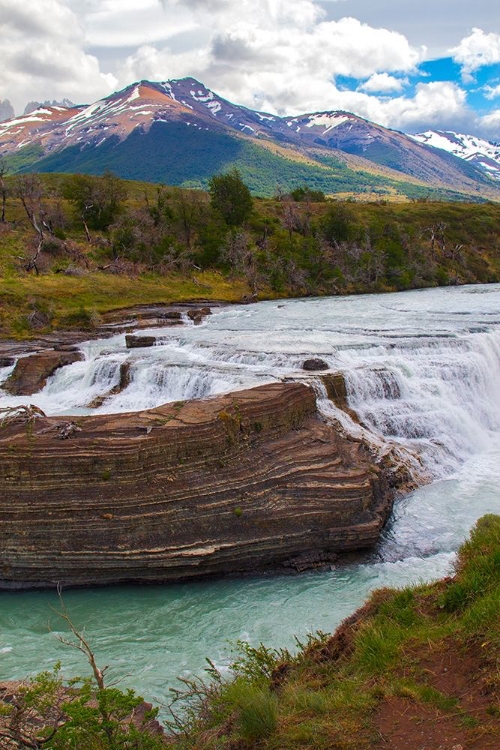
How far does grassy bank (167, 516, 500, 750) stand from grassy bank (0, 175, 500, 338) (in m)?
29.0

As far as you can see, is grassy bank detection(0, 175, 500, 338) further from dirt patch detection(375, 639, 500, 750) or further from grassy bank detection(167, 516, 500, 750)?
dirt patch detection(375, 639, 500, 750)

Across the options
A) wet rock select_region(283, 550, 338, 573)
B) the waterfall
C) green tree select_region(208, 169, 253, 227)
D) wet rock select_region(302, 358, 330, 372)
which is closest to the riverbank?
wet rock select_region(283, 550, 338, 573)

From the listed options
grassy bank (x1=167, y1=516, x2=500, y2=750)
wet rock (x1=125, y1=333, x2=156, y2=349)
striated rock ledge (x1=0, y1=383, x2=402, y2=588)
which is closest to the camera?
grassy bank (x1=167, y1=516, x2=500, y2=750)

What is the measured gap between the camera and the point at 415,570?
11.0 m

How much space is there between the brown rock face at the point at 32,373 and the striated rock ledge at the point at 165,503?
10.1 meters

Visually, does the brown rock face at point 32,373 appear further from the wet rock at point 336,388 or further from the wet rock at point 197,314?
the wet rock at point 336,388

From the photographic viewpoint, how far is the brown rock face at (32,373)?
2214 centimetres

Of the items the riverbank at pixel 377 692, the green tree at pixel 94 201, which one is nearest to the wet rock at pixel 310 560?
the riverbank at pixel 377 692

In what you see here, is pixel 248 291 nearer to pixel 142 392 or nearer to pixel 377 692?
pixel 142 392

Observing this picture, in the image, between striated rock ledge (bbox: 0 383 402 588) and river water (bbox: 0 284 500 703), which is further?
striated rock ledge (bbox: 0 383 402 588)

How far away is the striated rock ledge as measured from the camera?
35.8ft

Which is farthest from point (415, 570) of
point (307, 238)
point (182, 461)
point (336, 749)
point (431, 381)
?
point (307, 238)

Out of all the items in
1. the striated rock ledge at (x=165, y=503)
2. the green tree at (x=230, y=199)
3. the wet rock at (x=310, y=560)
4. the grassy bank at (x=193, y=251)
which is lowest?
the wet rock at (x=310, y=560)

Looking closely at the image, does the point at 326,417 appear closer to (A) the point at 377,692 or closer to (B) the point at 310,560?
(B) the point at 310,560
